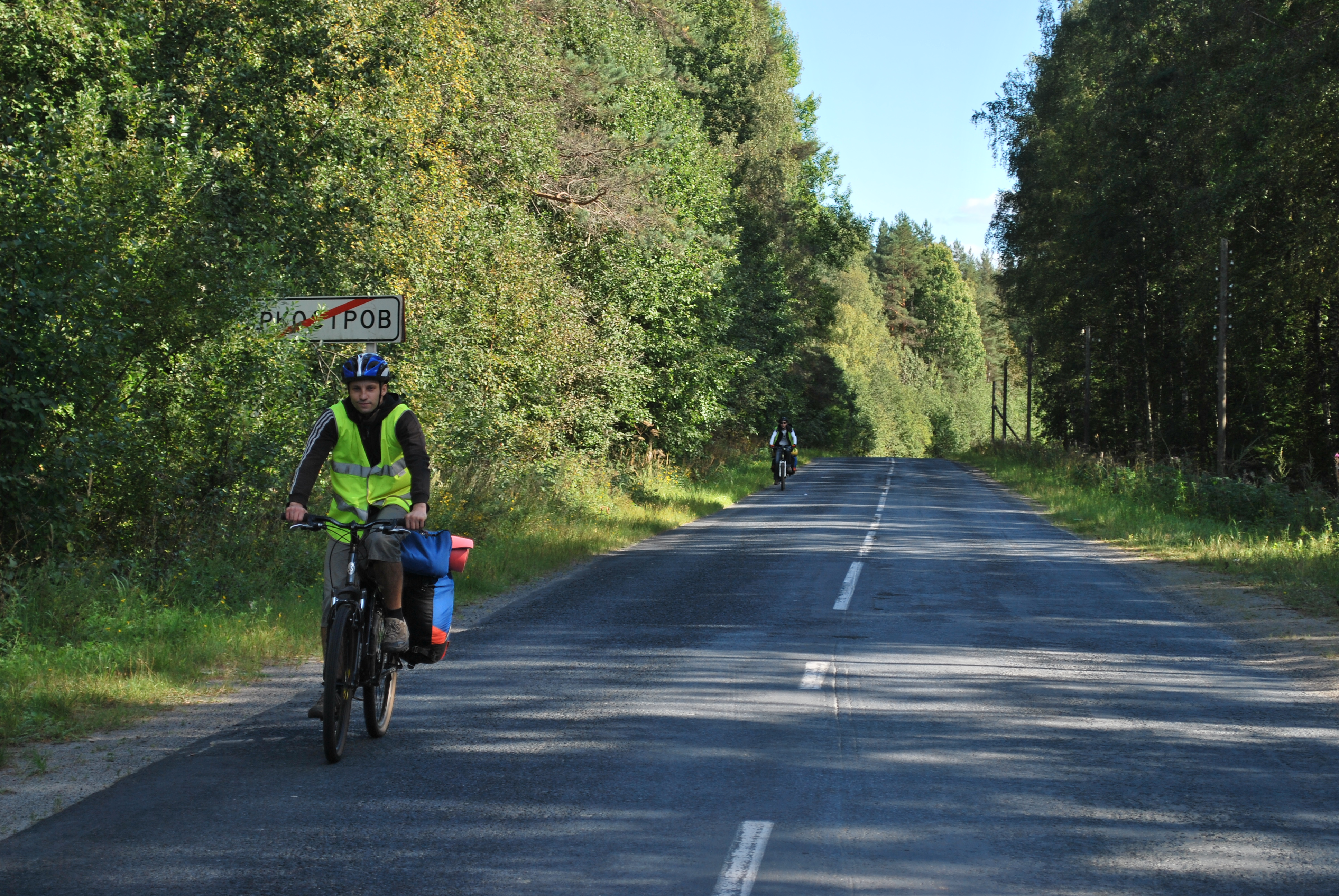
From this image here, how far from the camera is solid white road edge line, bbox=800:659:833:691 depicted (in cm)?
796

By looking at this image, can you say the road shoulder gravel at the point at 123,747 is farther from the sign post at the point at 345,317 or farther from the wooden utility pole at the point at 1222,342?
the wooden utility pole at the point at 1222,342

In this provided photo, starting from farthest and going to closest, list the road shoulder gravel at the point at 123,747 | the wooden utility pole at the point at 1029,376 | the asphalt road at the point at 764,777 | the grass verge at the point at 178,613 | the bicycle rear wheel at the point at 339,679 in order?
1. the wooden utility pole at the point at 1029,376
2. the grass verge at the point at 178,613
3. the bicycle rear wheel at the point at 339,679
4. the road shoulder gravel at the point at 123,747
5. the asphalt road at the point at 764,777

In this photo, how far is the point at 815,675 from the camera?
27.4 feet

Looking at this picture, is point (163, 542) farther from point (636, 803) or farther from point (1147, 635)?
point (1147, 635)

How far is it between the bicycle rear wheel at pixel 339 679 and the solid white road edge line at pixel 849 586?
21.0 ft

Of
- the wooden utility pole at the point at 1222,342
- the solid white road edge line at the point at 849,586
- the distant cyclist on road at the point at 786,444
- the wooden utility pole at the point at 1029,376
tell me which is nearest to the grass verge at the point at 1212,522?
the wooden utility pole at the point at 1222,342

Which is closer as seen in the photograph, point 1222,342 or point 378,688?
point 378,688

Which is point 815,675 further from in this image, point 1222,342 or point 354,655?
point 1222,342

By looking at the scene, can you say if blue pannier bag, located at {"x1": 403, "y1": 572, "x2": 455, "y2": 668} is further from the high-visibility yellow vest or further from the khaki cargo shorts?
the high-visibility yellow vest

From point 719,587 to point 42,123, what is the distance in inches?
361

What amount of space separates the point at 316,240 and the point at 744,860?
12.0 m

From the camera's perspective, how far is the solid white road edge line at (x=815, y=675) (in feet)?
26.1

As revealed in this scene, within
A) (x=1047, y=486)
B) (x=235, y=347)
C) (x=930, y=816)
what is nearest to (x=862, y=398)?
(x=1047, y=486)

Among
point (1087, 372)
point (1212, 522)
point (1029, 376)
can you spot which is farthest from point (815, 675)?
point (1029, 376)
